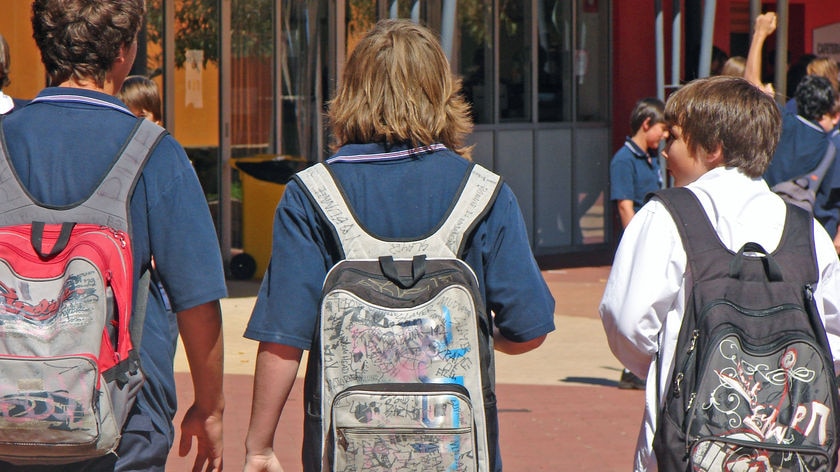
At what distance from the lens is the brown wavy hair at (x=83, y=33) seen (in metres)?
2.71

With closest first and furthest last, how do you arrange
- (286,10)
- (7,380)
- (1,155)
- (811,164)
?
(7,380), (1,155), (811,164), (286,10)

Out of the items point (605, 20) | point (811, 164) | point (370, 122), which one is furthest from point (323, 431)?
point (605, 20)

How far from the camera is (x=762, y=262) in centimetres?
296

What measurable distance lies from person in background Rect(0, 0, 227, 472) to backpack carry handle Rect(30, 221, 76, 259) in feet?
0.35

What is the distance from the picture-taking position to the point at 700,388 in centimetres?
285

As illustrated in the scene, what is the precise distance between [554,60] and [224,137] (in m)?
4.14

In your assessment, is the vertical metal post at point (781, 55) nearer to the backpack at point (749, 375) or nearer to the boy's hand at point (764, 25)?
the boy's hand at point (764, 25)

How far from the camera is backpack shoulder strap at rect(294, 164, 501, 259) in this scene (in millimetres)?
2766

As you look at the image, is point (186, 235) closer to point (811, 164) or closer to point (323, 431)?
point (323, 431)

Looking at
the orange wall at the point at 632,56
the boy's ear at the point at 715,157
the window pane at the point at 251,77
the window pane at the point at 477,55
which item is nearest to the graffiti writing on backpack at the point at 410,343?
the boy's ear at the point at 715,157

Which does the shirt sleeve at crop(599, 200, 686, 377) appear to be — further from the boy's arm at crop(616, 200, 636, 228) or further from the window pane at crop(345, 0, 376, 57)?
the window pane at crop(345, 0, 376, 57)

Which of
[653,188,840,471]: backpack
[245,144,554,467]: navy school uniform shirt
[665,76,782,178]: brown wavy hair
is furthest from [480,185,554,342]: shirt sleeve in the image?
[665,76,782,178]: brown wavy hair

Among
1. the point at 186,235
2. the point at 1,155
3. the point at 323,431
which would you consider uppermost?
the point at 1,155

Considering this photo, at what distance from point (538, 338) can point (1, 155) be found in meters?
1.30
